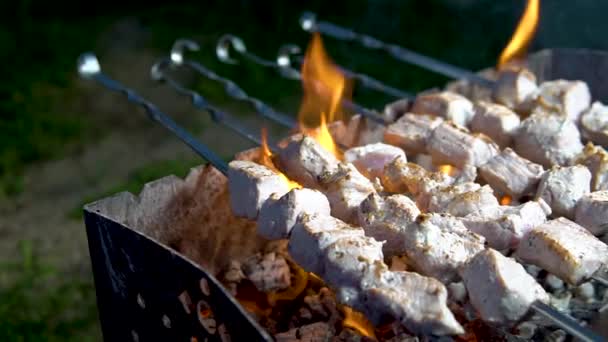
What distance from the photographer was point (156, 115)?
2.51 metres

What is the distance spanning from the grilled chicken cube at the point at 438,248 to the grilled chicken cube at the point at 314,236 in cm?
13

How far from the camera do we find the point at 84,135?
5406 mm

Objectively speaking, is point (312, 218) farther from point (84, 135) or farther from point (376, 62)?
point (376, 62)

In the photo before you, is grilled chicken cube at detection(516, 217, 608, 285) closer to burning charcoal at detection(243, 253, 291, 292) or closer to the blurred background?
burning charcoal at detection(243, 253, 291, 292)

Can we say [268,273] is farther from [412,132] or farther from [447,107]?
[447,107]

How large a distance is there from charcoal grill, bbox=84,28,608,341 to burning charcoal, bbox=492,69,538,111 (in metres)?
1.03

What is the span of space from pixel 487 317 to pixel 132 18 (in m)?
6.31

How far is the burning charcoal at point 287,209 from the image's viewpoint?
6.34ft

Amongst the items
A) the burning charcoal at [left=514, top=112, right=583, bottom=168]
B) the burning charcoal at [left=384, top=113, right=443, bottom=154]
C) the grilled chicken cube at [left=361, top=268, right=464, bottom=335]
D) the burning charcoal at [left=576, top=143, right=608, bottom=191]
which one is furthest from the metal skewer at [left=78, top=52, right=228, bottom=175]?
the burning charcoal at [left=576, top=143, right=608, bottom=191]

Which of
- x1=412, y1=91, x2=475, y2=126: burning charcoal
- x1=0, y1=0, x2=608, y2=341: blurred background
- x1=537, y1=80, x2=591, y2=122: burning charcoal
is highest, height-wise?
x1=537, y1=80, x2=591, y2=122: burning charcoal

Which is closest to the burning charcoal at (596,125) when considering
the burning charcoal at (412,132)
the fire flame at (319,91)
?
the burning charcoal at (412,132)

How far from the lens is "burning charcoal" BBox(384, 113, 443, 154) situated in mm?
2396

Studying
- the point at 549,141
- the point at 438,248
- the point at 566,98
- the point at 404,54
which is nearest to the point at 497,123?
the point at 549,141

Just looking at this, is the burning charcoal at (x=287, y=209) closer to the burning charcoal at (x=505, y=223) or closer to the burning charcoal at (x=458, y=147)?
the burning charcoal at (x=505, y=223)
